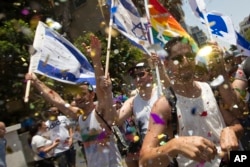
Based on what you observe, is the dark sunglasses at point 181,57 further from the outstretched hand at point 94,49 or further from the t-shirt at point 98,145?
the t-shirt at point 98,145

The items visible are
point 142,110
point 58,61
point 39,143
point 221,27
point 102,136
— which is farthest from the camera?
point 39,143

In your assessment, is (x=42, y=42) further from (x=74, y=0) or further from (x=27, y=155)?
(x=74, y=0)

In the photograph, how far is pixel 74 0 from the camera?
24.2m

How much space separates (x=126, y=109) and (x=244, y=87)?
1.34 m

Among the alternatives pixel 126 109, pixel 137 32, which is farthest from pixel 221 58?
pixel 137 32

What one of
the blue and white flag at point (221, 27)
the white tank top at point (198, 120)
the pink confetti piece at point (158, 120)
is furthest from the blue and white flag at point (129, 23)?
the pink confetti piece at point (158, 120)

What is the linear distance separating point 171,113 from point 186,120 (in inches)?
5.2

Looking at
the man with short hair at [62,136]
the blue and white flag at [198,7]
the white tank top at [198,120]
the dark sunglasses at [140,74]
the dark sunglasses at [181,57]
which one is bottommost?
the man with short hair at [62,136]

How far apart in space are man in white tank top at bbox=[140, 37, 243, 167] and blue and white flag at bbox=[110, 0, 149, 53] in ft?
7.08

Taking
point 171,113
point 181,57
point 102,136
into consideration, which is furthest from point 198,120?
point 102,136

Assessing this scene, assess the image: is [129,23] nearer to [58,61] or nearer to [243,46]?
[58,61]

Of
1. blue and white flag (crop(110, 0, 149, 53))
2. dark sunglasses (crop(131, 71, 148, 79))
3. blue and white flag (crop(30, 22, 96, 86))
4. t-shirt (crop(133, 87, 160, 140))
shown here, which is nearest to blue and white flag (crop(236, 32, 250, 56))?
blue and white flag (crop(110, 0, 149, 53))

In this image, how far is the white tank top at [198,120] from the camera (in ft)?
8.49

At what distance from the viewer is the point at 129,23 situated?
5145mm
